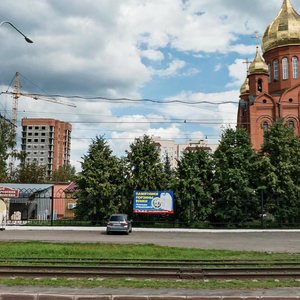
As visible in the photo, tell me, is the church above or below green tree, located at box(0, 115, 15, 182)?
above

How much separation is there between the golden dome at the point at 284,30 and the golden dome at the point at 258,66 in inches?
135

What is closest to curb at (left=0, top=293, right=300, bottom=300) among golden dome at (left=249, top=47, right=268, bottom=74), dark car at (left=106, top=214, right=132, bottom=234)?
dark car at (left=106, top=214, right=132, bottom=234)

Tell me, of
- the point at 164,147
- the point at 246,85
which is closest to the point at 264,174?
the point at 246,85

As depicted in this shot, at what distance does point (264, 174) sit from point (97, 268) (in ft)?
80.5

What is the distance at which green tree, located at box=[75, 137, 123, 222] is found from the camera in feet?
111

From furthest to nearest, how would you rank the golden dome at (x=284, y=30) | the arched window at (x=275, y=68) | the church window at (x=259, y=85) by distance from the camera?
the arched window at (x=275, y=68) → the golden dome at (x=284, y=30) → the church window at (x=259, y=85)

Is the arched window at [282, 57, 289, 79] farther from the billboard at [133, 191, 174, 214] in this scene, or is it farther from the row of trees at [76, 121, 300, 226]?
the billboard at [133, 191, 174, 214]

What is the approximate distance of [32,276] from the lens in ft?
36.7

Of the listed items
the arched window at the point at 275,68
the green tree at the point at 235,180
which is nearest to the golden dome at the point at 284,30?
the arched window at the point at 275,68

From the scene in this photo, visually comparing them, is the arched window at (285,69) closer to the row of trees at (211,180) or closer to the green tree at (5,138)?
the row of trees at (211,180)

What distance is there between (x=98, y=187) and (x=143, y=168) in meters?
4.08

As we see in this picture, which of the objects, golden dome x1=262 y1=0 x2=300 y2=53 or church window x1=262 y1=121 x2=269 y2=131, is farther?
golden dome x1=262 y1=0 x2=300 y2=53

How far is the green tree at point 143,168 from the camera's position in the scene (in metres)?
34.4

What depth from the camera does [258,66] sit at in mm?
60281
